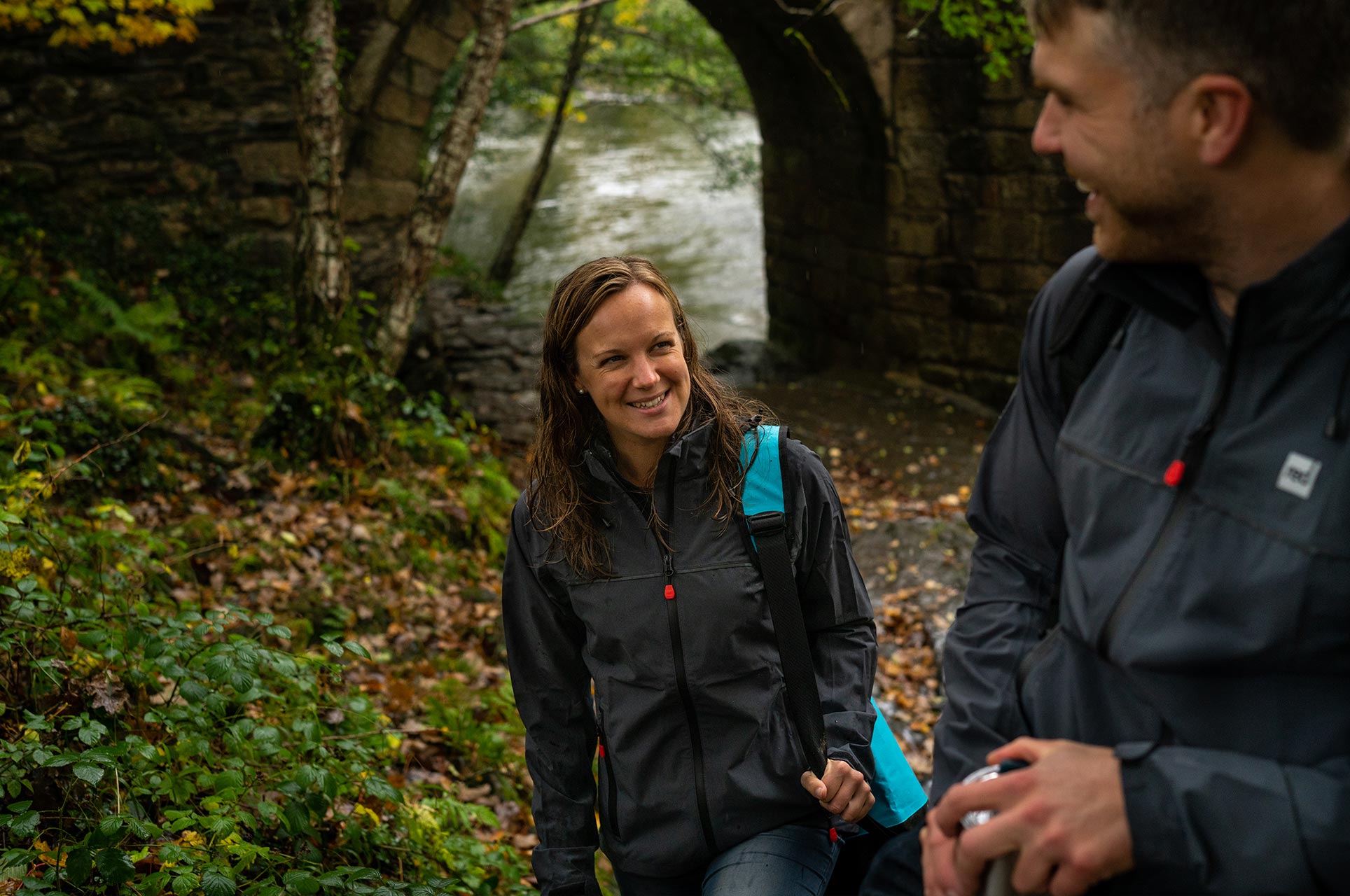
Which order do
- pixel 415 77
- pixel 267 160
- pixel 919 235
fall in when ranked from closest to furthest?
pixel 267 160 → pixel 415 77 → pixel 919 235

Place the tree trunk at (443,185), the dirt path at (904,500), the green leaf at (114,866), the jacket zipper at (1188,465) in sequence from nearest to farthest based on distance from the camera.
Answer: the jacket zipper at (1188,465) < the green leaf at (114,866) < the dirt path at (904,500) < the tree trunk at (443,185)

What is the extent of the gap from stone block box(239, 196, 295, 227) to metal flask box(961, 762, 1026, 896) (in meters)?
8.34

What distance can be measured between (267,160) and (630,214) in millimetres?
12373

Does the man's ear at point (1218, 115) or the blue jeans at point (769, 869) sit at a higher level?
the man's ear at point (1218, 115)

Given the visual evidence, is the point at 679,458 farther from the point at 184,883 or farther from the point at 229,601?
the point at 229,601

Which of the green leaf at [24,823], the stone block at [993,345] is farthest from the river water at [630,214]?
the green leaf at [24,823]

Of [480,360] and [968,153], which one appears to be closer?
[968,153]

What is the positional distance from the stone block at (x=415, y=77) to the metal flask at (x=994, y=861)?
8.33 m

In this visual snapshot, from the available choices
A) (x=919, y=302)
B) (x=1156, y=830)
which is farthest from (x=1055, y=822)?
(x=919, y=302)

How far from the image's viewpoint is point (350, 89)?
825 centimetres

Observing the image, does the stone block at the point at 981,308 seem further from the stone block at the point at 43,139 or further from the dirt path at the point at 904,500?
the stone block at the point at 43,139

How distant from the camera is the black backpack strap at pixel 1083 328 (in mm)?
1363

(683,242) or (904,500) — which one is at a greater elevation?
(683,242)

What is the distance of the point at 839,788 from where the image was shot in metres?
2.08
